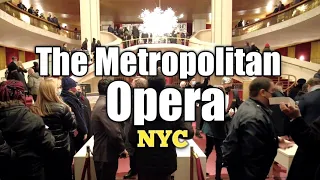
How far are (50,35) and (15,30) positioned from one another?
3.42 m

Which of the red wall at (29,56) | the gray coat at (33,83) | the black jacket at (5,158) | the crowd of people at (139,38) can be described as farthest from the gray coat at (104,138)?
the red wall at (29,56)

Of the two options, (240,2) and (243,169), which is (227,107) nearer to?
(243,169)

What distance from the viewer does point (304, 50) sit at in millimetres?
18000

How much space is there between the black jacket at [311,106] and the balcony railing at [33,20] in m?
11.0

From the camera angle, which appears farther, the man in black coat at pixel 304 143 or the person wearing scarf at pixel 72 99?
the person wearing scarf at pixel 72 99

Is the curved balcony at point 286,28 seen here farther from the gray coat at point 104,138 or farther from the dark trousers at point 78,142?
the gray coat at point 104,138

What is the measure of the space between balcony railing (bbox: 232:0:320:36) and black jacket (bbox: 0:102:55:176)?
10714mm

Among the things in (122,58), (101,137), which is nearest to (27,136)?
(101,137)

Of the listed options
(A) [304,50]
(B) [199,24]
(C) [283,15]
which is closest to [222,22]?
(C) [283,15]

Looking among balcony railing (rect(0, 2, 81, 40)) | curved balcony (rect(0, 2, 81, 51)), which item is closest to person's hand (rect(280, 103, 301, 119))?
curved balcony (rect(0, 2, 81, 51))

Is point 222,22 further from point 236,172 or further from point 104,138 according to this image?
point 236,172

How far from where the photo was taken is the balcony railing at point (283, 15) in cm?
1136

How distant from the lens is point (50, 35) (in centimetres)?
1672

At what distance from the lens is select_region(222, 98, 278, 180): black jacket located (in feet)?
7.37
